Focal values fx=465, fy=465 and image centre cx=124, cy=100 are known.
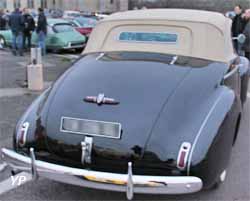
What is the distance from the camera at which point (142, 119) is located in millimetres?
3969

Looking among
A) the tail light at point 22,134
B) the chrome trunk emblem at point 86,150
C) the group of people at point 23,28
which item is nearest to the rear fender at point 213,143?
the chrome trunk emblem at point 86,150

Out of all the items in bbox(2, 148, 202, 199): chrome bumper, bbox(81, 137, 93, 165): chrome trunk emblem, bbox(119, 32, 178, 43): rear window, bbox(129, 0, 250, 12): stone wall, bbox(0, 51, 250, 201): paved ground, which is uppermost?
bbox(119, 32, 178, 43): rear window

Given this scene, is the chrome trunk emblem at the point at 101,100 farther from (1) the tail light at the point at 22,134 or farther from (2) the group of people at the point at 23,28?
(2) the group of people at the point at 23,28

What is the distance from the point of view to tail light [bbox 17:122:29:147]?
4.19 metres

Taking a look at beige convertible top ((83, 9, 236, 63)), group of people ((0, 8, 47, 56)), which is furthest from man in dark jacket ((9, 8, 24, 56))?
beige convertible top ((83, 9, 236, 63))

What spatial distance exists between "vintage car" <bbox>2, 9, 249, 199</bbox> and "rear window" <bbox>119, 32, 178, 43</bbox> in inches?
0.5

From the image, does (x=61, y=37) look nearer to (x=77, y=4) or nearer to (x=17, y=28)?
(x=17, y=28)

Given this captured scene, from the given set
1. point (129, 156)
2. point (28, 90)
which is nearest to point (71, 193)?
point (129, 156)

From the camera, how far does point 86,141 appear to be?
155 inches

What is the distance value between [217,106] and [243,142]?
193cm

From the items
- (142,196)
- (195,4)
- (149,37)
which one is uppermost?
(149,37)

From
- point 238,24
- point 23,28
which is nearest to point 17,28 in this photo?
point 23,28

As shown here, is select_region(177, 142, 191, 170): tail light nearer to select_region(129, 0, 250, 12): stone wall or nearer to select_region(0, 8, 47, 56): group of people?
select_region(0, 8, 47, 56): group of people

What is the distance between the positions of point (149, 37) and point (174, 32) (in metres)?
0.28
